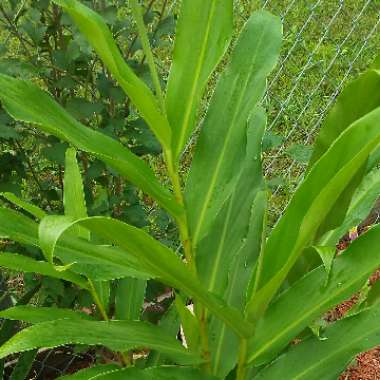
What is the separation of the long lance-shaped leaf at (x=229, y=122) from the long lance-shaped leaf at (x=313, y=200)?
0.14m

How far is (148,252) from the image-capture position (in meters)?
1.11

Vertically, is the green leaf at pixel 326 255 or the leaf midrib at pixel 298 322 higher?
the leaf midrib at pixel 298 322

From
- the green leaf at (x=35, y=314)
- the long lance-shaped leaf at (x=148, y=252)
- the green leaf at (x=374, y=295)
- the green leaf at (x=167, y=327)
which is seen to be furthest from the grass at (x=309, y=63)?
the long lance-shaped leaf at (x=148, y=252)

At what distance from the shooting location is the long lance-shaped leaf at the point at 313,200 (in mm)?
1069

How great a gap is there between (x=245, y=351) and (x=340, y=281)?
212mm

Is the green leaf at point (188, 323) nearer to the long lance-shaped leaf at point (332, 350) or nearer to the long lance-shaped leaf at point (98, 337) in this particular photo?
the long lance-shaped leaf at point (98, 337)

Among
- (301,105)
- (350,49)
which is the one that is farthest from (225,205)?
(350,49)

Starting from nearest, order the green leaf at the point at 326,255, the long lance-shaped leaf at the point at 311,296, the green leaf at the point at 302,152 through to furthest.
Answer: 1. the green leaf at the point at 326,255
2. the long lance-shaped leaf at the point at 311,296
3. the green leaf at the point at 302,152

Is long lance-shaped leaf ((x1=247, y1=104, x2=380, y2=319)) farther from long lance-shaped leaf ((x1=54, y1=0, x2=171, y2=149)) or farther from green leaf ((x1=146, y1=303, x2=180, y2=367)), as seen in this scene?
green leaf ((x1=146, y1=303, x2=180, y2=367))

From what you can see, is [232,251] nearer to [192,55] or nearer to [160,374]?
[160,374]

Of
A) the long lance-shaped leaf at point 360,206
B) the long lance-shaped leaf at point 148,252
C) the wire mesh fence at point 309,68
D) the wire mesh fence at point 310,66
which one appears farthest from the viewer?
the wire mesh fence at point 310,66

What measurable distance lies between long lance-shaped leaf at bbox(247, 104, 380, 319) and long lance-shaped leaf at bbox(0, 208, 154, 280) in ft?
0.65

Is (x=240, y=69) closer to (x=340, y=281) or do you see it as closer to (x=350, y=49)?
(x=340, y=281)

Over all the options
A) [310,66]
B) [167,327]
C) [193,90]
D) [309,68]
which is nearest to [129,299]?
[167,327]
